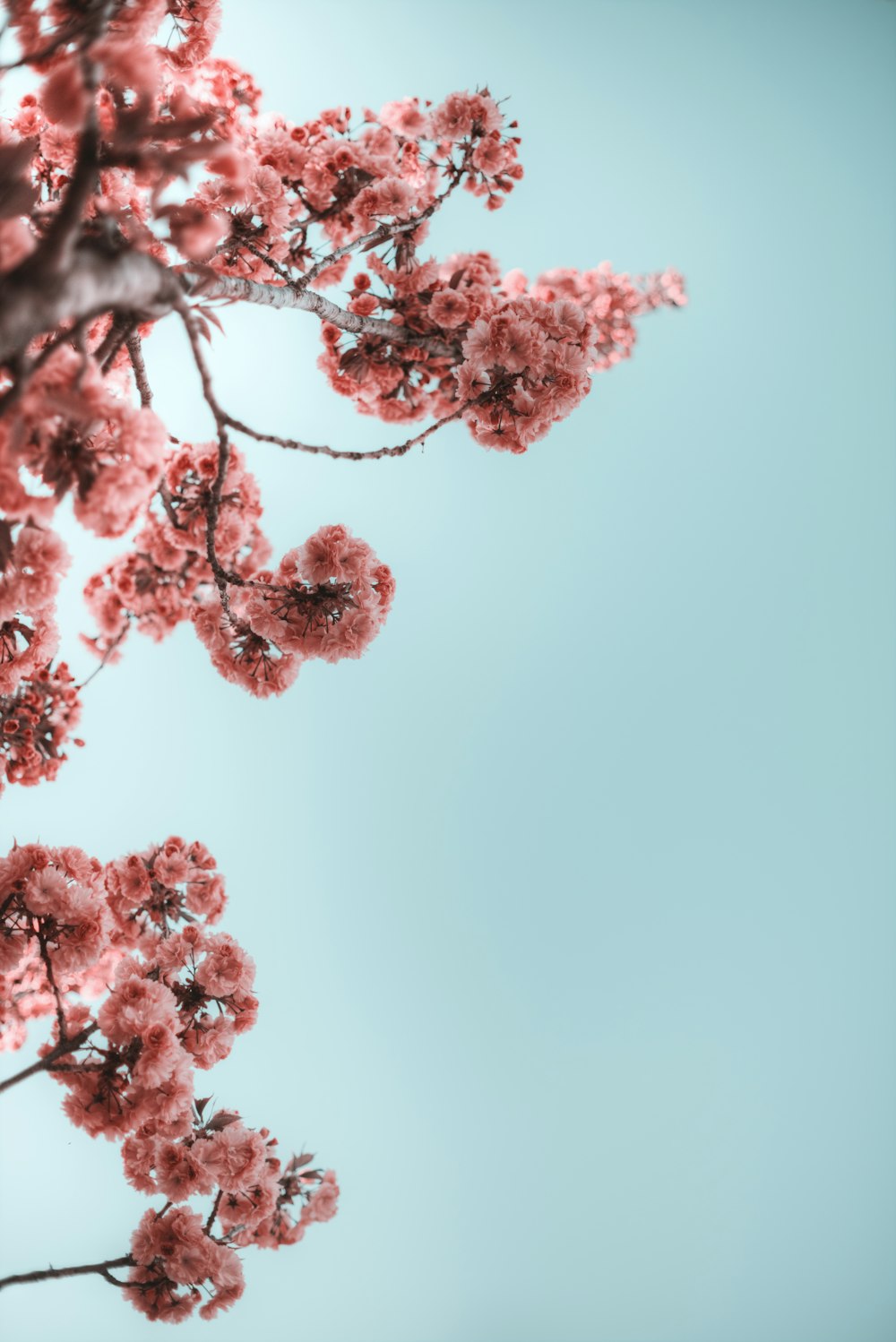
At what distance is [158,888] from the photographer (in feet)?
11.6

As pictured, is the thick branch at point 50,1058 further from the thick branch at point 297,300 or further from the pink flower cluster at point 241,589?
the thick branch at point 297,300

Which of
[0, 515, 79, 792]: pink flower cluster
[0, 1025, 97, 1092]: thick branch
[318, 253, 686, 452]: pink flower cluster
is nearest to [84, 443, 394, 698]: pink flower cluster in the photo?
[0, 515, 79, 792]: pink flower cluster

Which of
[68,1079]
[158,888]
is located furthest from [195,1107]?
[158,888]

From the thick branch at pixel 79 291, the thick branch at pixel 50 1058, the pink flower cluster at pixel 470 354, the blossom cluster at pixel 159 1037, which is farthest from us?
the pink flower cluster at pixel 470 354

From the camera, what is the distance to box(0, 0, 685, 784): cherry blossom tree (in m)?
1.25

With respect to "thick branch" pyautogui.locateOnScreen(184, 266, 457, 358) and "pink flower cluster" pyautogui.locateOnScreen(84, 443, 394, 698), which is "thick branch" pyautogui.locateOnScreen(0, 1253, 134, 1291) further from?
"thick branch" pyautogui.locateOnScreen(184, 266, 457, 358)

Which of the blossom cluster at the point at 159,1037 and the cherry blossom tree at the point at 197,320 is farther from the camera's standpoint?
the blossom cluster at the point at 159,1037

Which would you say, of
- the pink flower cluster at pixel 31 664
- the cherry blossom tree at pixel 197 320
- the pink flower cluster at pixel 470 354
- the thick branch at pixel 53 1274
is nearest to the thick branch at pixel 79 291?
the cherry blossom tree at pixel 197 320

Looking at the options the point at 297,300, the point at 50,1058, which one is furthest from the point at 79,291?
the point at 50,1058

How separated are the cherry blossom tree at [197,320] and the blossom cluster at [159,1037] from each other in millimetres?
1011

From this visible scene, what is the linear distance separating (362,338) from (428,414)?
70cm

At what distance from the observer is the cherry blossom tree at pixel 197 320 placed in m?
1.25

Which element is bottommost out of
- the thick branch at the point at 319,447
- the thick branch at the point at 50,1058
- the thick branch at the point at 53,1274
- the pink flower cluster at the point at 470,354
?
the thick branch at the point at 53,1274

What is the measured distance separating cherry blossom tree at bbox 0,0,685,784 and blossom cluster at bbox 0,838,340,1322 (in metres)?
1.01
